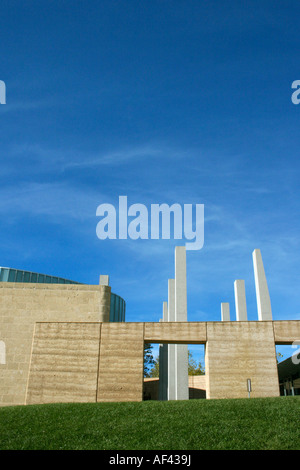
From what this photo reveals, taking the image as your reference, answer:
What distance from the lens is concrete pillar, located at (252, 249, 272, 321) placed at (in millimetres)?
28312

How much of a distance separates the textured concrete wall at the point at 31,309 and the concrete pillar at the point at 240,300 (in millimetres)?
11505

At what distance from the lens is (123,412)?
1700 centimetres

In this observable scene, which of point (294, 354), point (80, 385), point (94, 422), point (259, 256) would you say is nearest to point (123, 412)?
point (94, 422)

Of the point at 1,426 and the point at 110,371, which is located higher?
the point at 110,371

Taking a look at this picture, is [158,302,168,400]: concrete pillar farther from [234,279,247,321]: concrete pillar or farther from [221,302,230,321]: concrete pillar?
[234,279,247,321]: concrete pillar

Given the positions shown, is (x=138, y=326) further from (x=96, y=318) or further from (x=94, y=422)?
(x=94, y=422)

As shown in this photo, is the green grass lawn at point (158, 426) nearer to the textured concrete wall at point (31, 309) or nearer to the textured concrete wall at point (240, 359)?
the textured concrete wall at point (240, 359)

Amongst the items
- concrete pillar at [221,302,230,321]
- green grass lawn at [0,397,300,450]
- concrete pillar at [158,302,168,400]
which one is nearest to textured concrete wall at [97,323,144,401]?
green grass lawn at [0,397,300,450]

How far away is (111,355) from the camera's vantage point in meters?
23.4

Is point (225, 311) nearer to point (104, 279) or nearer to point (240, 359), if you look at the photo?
point (104, 279)

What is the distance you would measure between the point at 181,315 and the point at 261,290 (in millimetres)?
6101

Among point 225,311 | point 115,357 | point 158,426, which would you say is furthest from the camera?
point 225,311

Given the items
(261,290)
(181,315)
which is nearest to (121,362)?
(181,315)
